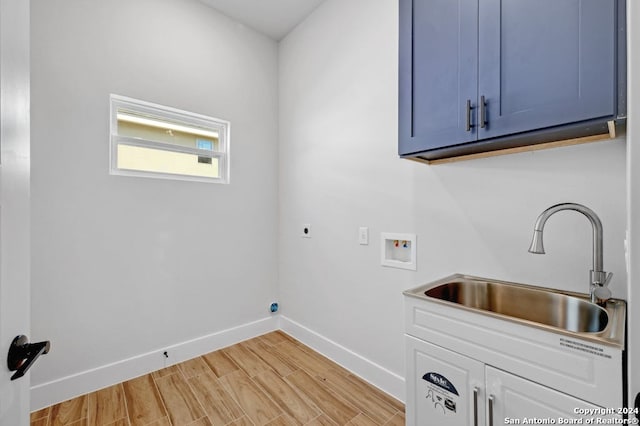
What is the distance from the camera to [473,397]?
3.70ft

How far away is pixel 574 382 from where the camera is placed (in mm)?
908

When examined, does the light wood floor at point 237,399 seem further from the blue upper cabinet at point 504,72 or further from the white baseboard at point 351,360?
the blue upper cabinet at point 504,72

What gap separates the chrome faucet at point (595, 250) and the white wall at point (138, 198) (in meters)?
2.31

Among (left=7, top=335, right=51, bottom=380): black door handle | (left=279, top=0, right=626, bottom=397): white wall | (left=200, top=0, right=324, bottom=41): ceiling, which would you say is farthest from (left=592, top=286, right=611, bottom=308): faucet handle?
(left=200, top=0, right=324, bottom=41): ceiling

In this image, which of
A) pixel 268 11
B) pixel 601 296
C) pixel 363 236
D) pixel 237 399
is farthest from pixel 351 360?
pixel 268 11

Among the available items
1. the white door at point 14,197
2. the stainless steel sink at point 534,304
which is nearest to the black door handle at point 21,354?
the white door at point 14,197

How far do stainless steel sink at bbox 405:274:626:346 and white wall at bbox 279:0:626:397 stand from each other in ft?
0.22

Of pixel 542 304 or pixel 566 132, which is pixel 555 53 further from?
pixel 542 304

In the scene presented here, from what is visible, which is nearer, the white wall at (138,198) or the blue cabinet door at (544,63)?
the blue cabinet door at (544,63)

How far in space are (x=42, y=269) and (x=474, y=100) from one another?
2662mm

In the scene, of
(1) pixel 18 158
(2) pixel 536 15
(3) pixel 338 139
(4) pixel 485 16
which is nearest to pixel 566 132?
(2) pixel 536 15

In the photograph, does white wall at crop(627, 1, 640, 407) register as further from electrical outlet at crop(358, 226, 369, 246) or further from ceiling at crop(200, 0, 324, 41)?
ceiling at crop(200, 0, 324, 41)

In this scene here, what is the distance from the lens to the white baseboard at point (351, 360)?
1937mm

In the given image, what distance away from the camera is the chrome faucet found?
1.12 metres
